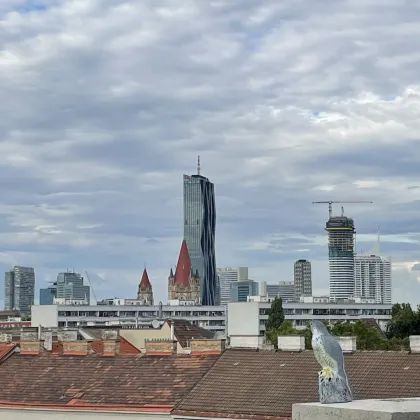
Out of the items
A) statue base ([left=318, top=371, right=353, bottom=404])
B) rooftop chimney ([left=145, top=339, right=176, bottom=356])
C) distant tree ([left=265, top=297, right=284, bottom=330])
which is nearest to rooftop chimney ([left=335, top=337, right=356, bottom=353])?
rooftop chimney ([left=145, top=339, right=176, bottom=356])

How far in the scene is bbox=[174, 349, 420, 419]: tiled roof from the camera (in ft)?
129

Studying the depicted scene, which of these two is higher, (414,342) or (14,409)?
(414,342)

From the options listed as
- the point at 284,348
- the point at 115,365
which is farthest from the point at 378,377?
the point at 115,365

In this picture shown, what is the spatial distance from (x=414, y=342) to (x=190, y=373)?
9.66 m

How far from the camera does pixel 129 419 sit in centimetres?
4244

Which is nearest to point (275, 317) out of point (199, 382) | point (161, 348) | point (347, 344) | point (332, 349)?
point (161, 348)

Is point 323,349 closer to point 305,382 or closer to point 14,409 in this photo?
point 305,382

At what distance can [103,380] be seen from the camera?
46.2 metres

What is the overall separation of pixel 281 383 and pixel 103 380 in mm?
8834

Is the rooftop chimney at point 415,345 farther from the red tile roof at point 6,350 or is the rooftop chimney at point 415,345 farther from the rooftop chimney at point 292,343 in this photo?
the red tile roof at point 6,350

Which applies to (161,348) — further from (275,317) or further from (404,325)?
(275,317)

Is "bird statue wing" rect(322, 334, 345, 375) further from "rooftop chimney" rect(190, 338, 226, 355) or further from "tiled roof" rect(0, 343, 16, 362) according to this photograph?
"tiled roof" rect(0, 343, 16, 362)

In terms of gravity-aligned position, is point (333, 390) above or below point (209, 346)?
below

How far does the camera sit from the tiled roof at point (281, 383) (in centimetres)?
3944
